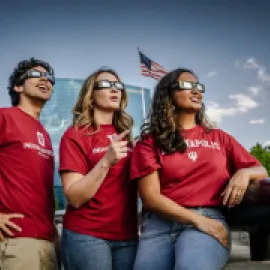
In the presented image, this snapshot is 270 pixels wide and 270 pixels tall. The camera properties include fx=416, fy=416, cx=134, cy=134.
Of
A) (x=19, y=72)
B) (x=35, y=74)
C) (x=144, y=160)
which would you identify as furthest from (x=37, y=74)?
(x=144, y=160)

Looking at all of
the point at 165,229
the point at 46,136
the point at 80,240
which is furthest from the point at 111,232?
the point at 46,136

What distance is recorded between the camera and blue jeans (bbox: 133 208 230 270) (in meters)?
2.08

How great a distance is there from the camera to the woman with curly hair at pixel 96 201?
2379 mm

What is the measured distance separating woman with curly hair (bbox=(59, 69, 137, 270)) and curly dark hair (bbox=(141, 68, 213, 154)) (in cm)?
23

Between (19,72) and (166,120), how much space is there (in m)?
1.33

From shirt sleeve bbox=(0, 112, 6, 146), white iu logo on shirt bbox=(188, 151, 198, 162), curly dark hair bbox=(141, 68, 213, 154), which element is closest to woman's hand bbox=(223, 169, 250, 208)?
white iu logo on shirt bbox=(188, 151, 198, 162)

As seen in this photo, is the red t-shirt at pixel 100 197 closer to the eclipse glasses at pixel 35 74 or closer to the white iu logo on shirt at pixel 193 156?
the white iu logo on shirt at pixel 193 156

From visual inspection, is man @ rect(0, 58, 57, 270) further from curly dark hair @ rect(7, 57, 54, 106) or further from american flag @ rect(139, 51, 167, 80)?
american flag @ rect(139, 51, 167, 80)

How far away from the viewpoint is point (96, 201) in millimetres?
2516

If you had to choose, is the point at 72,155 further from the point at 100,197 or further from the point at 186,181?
the point at 186,181

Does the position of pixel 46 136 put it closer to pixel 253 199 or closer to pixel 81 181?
pixel 81 181

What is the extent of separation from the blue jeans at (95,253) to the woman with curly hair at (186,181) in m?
0.18

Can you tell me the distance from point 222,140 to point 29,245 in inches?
54.3

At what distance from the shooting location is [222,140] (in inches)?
104
